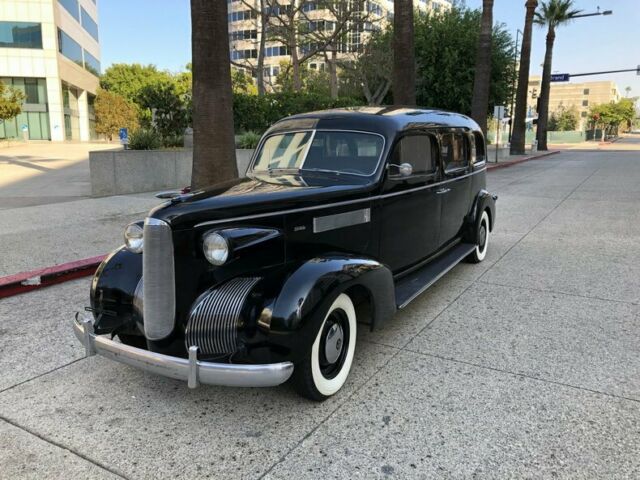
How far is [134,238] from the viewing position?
11.5ft

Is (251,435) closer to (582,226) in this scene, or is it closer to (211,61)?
(211,61)

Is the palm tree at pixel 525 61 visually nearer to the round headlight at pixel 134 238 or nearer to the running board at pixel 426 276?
the running board at pixel 426 276

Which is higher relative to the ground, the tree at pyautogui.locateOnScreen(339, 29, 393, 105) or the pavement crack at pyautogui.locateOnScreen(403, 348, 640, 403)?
the tree at pyautogui.locateOnScreen(339, 29, 393, 105)

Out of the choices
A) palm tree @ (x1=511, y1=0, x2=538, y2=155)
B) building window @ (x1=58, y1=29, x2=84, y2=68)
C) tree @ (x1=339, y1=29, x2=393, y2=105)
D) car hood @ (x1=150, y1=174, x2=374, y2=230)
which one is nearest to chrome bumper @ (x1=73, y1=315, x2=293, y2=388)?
car hood @ (x1=150, y1=174, x2=374, y2=230)

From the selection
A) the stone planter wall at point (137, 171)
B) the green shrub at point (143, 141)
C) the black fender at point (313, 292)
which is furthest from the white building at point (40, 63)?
the black fender at point (313, 292)

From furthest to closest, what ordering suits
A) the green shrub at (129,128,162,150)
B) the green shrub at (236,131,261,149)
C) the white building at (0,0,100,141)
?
the white building at (0,0,100,141) → the green shrub at (236,131,261,149) → the green shrub at (129,128,162,150)

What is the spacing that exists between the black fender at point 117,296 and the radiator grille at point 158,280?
262 millimetres

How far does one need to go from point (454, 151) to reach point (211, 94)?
170 inches

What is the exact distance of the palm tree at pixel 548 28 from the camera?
132 ft

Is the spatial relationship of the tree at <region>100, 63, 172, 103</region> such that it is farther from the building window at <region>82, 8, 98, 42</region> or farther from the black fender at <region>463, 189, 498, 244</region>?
the black fender at <region>463, 189, 498, 244</region>

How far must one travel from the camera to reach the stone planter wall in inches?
480

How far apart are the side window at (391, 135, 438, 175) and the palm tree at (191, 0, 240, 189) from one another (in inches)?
170

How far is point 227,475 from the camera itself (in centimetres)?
264

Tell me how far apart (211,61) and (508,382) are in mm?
6599
